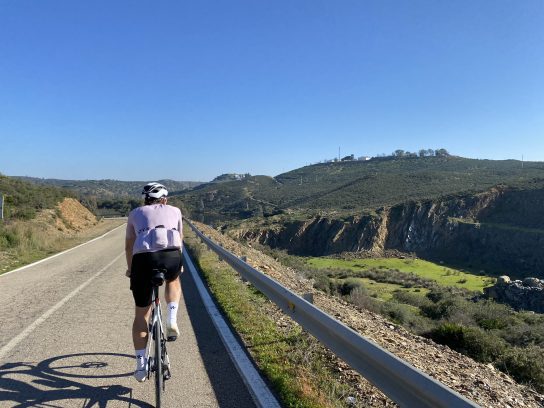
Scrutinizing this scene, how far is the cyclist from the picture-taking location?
13.0 ft

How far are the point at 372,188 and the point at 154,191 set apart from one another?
9687cm

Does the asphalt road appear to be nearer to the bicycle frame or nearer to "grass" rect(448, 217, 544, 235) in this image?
the bicycle frame

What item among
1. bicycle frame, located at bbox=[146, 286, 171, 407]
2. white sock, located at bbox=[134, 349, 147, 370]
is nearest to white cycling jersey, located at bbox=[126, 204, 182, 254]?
bicycle frame, located at bbox=[146, 286, 171, 407]

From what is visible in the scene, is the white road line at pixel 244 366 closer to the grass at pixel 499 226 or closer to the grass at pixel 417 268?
the grass at pixel 417 268

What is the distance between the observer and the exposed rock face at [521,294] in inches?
1176

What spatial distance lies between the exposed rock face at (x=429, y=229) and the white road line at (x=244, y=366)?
53.3 m

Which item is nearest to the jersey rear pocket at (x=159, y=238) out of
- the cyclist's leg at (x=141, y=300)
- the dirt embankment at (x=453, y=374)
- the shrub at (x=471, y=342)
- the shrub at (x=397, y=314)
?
the cyclist's leg at (x=141, y=300)

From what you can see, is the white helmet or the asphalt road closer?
the asphalt road

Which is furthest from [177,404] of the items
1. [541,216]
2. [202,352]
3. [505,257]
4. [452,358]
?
[541,216]

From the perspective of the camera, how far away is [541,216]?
6400cm

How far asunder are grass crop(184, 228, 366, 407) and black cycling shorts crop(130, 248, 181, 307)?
152 centimetres

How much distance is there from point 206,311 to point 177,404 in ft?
12.3

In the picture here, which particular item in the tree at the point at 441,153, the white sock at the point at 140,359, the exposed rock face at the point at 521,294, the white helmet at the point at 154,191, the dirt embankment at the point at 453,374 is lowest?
the exposed rock face at the point at 521,294

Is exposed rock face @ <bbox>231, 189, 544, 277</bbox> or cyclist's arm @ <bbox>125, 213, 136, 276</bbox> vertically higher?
cyclist's arm @ <bbox>125, 213, 136, 276</bbox>
